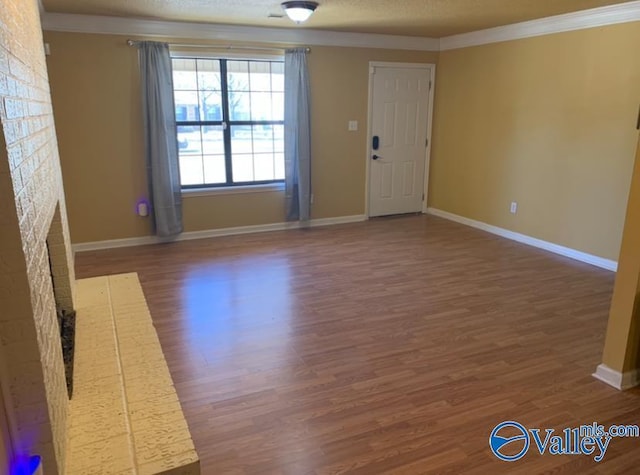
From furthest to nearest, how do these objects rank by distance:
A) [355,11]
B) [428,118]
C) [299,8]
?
[428,118] < [355,11] < [299,8]

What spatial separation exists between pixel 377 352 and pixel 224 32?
3.91m

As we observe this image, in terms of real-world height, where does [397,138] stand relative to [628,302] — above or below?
above

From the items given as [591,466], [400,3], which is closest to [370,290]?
[591,466]

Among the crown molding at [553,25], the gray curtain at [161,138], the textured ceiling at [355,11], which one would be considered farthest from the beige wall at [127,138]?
the crown molding at [553,25]

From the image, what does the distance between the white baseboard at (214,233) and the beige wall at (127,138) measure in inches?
2.3

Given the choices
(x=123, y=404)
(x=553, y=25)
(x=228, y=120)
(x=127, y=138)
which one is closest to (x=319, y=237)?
(x=228, y=120)

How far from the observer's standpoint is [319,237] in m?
5.60

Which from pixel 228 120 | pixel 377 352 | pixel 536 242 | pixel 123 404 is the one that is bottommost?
pixel 377 352

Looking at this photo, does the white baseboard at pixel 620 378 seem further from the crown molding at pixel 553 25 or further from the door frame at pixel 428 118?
the door frame at pixel 428 118

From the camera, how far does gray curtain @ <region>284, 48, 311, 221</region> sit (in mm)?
5449

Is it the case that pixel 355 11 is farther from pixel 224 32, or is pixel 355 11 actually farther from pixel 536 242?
pixel 536 242

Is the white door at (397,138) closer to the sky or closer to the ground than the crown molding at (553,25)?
closer to the ground

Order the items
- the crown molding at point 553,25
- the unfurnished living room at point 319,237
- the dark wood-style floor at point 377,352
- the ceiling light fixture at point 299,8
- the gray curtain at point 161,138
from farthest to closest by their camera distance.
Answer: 1. the gray curtain at point 161,138
2. the crown molding at point 553,25
3. the ceiling light fixture at point 299,8
4. the dark wood-style floor at point 377,352
5. the unfurnished living room at point 319,237

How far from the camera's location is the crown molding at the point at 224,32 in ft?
Answer: 14.8
